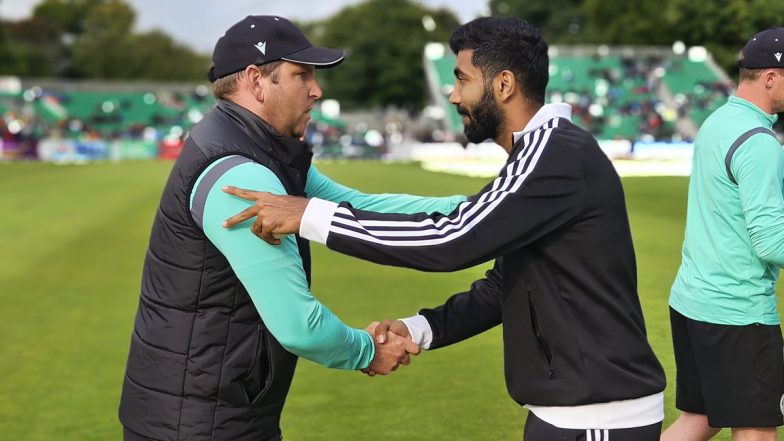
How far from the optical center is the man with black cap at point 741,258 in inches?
176

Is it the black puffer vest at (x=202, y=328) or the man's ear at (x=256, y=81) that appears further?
the man's ear at (x=256, y=81)

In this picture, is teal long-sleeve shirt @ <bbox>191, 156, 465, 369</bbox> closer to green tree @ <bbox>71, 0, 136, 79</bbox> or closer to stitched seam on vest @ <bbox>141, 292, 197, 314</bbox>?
stitched seam on vest @ <bbox>141, 292, 197, 314</bbox>

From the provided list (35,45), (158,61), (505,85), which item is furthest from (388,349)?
(35,45)

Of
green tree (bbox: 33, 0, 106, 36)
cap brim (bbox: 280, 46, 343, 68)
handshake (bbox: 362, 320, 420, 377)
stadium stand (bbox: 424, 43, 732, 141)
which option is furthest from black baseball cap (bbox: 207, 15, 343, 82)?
green tree (bbox: 33, 0, 106, 36)

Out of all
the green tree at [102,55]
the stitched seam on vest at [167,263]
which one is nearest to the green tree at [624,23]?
the stitched seam on vest at [167,263]

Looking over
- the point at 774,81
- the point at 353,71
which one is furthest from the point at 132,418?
the point at 353,71

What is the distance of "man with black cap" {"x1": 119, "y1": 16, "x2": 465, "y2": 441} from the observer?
3.48 metres

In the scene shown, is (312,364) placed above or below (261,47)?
below

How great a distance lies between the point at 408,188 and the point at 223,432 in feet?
75.0

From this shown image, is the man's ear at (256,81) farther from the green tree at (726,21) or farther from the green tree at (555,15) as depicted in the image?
the green tree at (555,15)

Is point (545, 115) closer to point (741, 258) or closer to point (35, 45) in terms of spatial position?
point (741, 258)

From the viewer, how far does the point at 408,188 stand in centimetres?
2648

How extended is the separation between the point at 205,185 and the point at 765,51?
288 centimetres

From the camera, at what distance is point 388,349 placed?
4066 mm
